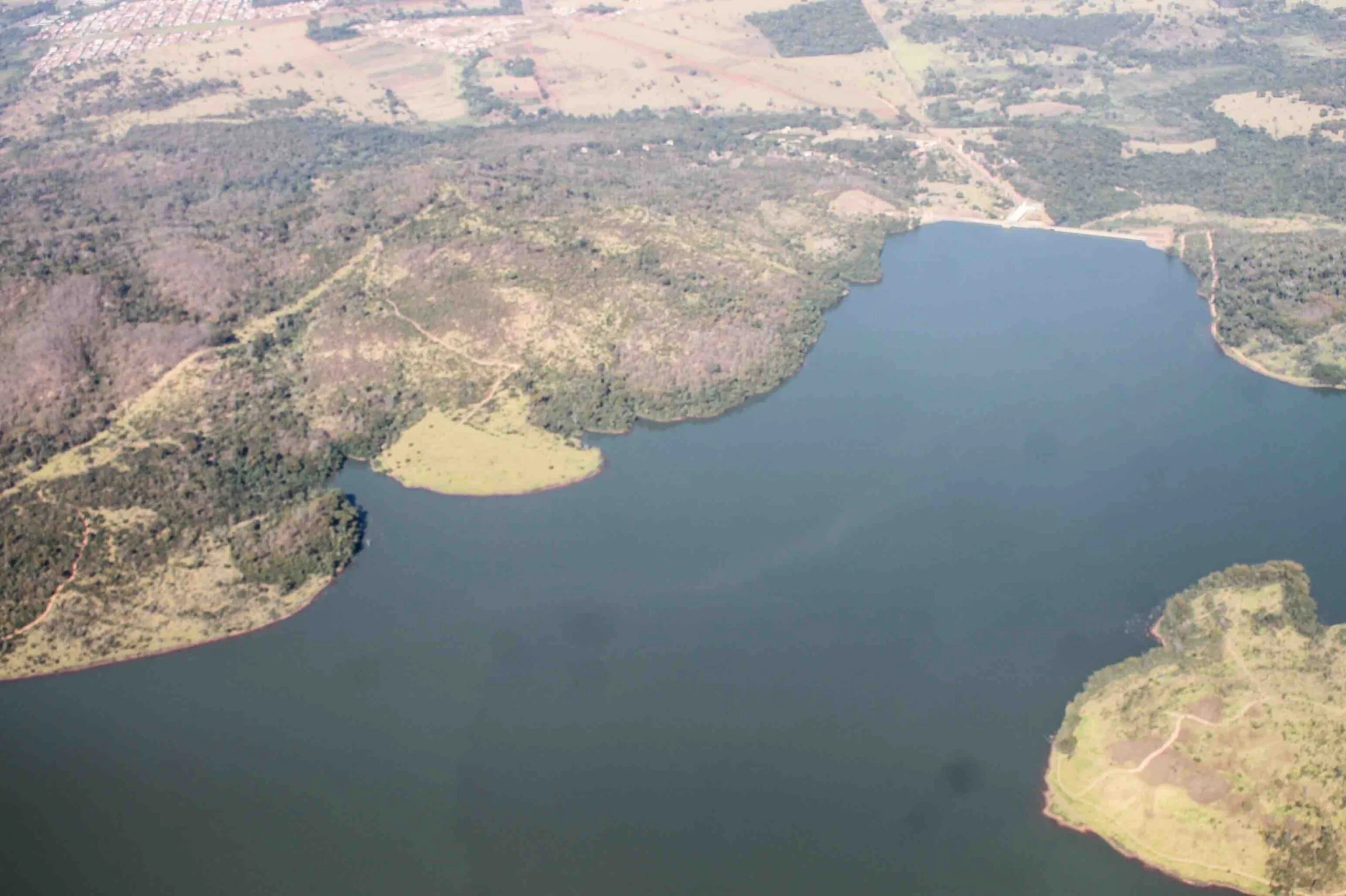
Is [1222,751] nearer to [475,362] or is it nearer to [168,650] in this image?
[168,650]

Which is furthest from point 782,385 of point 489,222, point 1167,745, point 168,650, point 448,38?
point 448,38

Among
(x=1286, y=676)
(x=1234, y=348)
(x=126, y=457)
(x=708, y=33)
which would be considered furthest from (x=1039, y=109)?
(x=126, y=457)

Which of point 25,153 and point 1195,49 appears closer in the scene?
point 25,153

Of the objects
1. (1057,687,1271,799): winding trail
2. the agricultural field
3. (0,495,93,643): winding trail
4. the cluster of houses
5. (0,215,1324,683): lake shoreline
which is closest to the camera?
(1057,687,1271,799): winding trail

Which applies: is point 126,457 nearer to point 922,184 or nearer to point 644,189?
point 644,189

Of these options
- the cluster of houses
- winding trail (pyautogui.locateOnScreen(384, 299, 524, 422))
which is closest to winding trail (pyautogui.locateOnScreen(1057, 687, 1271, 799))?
winding trail (pyautogui.locateOnScreen(384, 299, 524, 422))

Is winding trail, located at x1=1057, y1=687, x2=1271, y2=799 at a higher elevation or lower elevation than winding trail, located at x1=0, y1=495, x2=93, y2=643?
lower

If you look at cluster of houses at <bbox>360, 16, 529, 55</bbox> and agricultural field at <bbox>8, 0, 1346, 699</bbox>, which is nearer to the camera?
agricultural field at <bbox>8, 0, 1346, 699</bbox>

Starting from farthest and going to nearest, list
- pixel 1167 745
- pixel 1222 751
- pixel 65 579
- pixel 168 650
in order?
1. pixel 65 579
2. pixel 168 650
3. pixel 1167 745
4. pixel 1222 751

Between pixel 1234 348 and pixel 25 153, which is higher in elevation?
pixel 25 153

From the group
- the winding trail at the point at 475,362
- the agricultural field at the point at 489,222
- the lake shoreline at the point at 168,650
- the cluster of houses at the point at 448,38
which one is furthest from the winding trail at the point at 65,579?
the cluster of houses at the point at 448,38

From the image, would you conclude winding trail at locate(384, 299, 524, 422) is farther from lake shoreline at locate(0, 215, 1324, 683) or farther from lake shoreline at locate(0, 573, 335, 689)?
lake shoreline at locate(0, 573, 335, 689)
